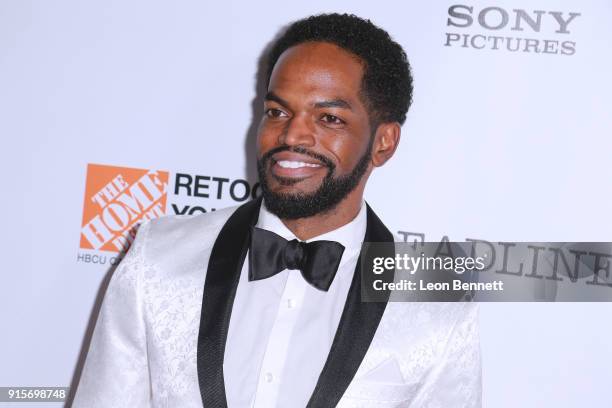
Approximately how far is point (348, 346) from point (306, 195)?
37 centimetres

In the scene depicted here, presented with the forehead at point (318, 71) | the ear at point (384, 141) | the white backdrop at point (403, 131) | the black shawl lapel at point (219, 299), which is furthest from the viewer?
the white backdrop at point (403, 131)

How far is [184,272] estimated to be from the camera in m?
1.76

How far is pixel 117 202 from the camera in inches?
90.8

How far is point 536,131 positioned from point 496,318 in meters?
0.59

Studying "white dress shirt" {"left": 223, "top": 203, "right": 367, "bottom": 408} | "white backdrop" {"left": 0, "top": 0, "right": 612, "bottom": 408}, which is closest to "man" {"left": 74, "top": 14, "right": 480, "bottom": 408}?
"white dress shirt" {"left": 223, "top": 203, "right": 367, "bottom": 408}

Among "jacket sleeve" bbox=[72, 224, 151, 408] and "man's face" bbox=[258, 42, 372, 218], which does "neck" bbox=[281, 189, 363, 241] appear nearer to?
"man's face" bbox=[258, 42, 372, 218]

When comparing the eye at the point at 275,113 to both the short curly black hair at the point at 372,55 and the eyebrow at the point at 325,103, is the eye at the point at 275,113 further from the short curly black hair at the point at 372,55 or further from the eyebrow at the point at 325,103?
the short curly black hair at the point at 372,55

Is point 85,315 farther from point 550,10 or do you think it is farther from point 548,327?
point 550,10

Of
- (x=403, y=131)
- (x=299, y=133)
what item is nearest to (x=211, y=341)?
(x=299, y=133)

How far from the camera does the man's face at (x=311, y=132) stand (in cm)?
173

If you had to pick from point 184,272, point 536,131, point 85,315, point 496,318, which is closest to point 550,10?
point 536,131

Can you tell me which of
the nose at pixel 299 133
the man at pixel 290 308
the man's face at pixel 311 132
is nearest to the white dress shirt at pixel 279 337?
the man at pixel 290 308

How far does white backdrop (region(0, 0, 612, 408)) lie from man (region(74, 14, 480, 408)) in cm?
48

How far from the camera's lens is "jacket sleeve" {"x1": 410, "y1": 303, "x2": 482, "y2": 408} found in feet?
5.85
